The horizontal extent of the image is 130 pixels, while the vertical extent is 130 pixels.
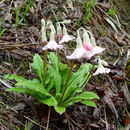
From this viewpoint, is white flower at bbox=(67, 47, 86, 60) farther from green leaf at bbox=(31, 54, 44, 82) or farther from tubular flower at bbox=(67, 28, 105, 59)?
green leaf at bbox=(31, 54, 44, 82)

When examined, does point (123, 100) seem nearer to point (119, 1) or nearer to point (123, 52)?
point (123, 52)

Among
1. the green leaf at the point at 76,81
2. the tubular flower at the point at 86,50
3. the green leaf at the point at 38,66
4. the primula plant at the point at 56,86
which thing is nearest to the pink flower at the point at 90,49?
the tubular flower at the point at 86,50

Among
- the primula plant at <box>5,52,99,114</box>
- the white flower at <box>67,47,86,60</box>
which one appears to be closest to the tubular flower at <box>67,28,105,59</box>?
the white flower at <box>67,47,86,60</box>

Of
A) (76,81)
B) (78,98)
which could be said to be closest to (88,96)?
(78,98)

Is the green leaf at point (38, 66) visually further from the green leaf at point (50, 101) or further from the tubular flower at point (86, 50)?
the tubular flower at point (86, 50)

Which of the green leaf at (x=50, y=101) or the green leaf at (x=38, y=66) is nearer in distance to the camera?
the green leaf at (x=50, y=101)

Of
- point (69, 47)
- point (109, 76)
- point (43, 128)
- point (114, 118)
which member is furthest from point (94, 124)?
point (69, 47)

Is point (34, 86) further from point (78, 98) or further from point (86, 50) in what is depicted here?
point (86, 50)
